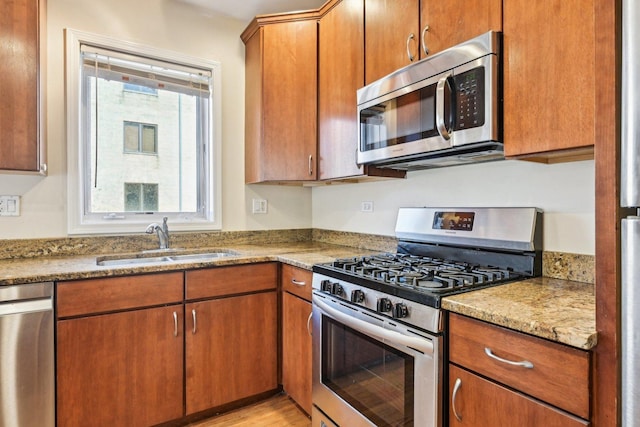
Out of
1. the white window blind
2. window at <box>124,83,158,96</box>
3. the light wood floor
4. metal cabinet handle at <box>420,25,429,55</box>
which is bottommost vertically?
the light wood floor

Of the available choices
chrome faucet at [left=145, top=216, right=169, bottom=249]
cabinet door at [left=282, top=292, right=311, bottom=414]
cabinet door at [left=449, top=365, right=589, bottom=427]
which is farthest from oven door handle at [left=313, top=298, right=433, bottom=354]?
chrome faucet at [left=145, top=216, right=169, bottom=249]

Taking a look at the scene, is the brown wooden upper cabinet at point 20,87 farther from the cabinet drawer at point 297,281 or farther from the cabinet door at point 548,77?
the cabinet door at point 548,77

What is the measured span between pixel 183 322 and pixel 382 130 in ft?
4.60

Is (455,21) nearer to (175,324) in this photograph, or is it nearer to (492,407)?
(492,407)

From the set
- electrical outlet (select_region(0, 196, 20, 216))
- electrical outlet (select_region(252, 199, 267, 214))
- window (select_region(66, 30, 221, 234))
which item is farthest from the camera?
electrical outlet (select_region(252, 199, 267, 214))

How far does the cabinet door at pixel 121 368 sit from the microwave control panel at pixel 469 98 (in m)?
1.59

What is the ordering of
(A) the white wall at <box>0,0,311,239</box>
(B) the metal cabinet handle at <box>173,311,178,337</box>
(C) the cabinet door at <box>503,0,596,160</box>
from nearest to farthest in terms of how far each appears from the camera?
(C) the cabinet door at <box>503,0,596,160</box>, (B) the metal cabinet handle at <box>173,311,178,337</box>, (A) the white wall at <box>0,0,311,239</box>

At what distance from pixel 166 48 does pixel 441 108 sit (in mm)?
1889

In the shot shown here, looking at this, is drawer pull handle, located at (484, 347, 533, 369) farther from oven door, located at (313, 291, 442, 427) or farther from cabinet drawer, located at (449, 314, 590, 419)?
oven door, located at (313, 291, 442, 427)

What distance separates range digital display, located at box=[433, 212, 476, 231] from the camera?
5.67 ft

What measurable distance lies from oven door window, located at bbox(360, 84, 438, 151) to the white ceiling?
115 centimetres

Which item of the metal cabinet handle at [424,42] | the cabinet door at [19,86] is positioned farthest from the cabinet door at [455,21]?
the cabinet door at [19,86]

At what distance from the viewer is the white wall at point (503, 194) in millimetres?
1396

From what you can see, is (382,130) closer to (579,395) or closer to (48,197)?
(579,395)
